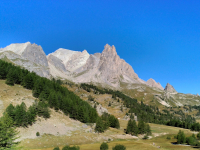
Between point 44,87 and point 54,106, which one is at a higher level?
point 44,87

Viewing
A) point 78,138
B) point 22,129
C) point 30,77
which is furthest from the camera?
point 30,77

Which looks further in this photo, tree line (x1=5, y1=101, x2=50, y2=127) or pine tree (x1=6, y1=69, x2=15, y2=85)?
pine tree (x1=6, y1=69, x2=15, y2=85)

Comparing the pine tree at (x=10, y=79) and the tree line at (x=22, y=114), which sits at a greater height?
the pine tree at (x=10, y=79)

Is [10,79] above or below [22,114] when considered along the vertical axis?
above

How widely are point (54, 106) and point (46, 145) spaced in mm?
39649

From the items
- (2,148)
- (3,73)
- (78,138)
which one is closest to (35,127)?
(78,138)

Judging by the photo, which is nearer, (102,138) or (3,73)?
(102,138)

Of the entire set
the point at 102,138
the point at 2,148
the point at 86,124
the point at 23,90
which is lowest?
the point at 102,138

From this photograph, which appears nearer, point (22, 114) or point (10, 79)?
point (22, 114)

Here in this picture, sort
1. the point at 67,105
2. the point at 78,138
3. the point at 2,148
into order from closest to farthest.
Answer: the point at 2,148
the point at 78,138
the point at 67,105

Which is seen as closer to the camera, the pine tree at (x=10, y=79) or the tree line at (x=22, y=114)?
the tree line at (x=22, y=114)

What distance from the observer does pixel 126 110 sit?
198 metres

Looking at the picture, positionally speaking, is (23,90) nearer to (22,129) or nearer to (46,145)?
(22,129)

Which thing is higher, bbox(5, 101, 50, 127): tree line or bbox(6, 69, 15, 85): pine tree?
bbox(6, 69, 15, 85): pine tree
